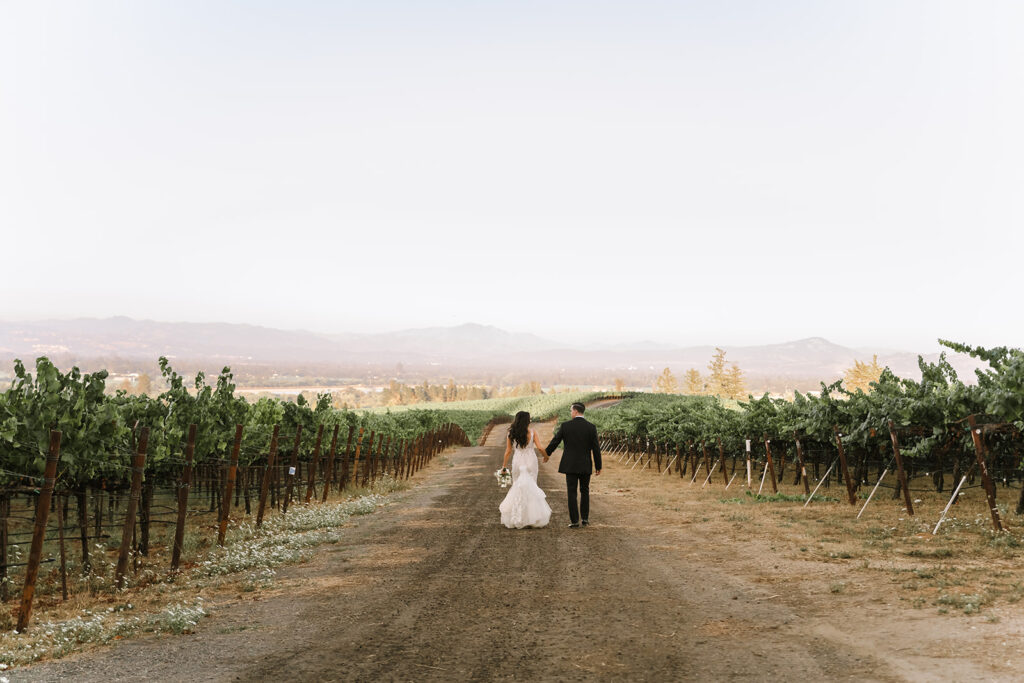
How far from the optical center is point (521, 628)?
739 cm

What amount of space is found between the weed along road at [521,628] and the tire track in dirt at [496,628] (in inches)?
0.9

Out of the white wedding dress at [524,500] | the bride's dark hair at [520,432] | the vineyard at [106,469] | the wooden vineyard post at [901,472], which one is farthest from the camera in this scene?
the wooden vineyard post at [901,472]

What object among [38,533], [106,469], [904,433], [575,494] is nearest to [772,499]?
[904,433]

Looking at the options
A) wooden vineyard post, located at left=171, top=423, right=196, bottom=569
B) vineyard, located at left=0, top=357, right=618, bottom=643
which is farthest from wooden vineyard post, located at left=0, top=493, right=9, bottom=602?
wooden vineyard post, located at left=171, top=423, right=196, bottom=569

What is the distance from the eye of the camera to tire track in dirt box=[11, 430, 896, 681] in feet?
20.6

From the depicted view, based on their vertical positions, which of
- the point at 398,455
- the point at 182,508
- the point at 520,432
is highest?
the point at 520,432

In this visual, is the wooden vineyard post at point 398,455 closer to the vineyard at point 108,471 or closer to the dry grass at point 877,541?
the vineyard at point 108,471

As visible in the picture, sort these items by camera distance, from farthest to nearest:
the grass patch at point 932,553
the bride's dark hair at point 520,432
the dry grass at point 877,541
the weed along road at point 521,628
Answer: the bride's dark hair at point 520,432 < the grass patch at point 932,553 < the dry grass at point 877,541 < the weed along road at point 521,628

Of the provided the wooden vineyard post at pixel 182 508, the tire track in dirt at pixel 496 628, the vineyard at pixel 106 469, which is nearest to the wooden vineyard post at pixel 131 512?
the vineyard at pixel 106 469

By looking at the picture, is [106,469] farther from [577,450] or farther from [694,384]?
[694,384]

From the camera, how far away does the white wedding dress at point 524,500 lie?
14.0m

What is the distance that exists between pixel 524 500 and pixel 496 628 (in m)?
6.69

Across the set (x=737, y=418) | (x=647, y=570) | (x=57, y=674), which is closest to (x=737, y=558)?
(x=647, y=570)

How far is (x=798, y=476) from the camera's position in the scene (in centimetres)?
2416
